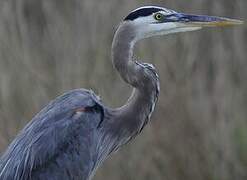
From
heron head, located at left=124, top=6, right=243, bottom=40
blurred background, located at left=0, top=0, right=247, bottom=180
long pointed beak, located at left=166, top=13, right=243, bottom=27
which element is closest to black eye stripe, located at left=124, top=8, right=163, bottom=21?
heron head, located at left=124, top=6, right=243, bottom=40

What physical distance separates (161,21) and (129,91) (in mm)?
1433

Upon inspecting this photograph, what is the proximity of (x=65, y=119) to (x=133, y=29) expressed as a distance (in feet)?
2.00

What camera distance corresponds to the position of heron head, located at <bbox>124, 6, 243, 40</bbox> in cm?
454

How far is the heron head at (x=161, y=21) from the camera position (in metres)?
4.54

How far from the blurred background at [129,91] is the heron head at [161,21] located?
1398 millimetres

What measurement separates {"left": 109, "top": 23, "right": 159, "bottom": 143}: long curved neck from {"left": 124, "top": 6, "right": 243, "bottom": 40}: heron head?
0.16 feet

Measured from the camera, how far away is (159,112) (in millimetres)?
6016

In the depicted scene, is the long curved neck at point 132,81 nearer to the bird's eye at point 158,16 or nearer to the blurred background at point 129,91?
the bird's eye at point 158,16

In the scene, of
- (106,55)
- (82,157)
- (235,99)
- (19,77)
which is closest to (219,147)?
(235,99)

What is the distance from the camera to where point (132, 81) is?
459 cm

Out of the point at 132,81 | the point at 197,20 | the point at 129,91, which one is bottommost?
the point at 129,91

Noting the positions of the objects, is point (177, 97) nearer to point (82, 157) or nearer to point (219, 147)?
point (219, 147)

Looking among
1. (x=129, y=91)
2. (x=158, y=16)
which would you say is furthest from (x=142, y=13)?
(x=129, y=91)

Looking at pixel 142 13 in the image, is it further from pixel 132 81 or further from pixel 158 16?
pixel 132 81
